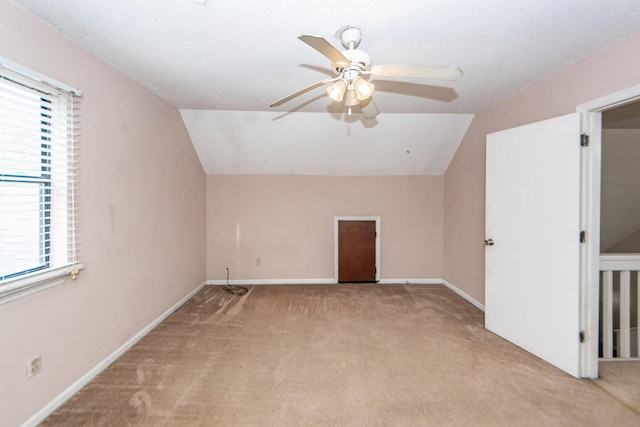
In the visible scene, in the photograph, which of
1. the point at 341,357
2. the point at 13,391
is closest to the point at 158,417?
the point at 13,391

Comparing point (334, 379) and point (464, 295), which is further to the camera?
point (464, 295)

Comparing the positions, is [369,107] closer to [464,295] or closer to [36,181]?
[36,181]

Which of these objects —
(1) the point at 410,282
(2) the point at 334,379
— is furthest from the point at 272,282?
(2) the point at 334,379

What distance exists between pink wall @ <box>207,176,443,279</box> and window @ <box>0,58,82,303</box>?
8.25ft

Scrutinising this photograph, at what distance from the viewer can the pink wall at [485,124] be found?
2.00 metres

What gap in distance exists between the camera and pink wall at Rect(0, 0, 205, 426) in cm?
164

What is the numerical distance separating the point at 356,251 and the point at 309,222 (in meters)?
0.84

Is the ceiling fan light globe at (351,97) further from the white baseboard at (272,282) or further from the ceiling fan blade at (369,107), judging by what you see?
the white baseboard at (272,282)

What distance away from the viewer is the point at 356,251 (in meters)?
4.55

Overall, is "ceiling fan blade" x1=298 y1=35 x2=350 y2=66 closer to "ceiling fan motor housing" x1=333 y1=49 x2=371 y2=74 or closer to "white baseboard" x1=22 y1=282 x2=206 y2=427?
"ceiling fan motor housing" x1=333 y1=49 x2=371 y2=74

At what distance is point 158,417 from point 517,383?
2.38 metres

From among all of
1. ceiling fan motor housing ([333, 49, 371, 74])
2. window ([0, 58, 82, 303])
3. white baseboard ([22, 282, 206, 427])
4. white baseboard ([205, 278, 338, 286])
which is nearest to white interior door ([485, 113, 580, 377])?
ceiling fan motor housing ([333, 49, 371, 74])

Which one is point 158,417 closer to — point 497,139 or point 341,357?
point 341,357

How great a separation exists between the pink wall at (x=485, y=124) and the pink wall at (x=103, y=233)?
3.53 m
